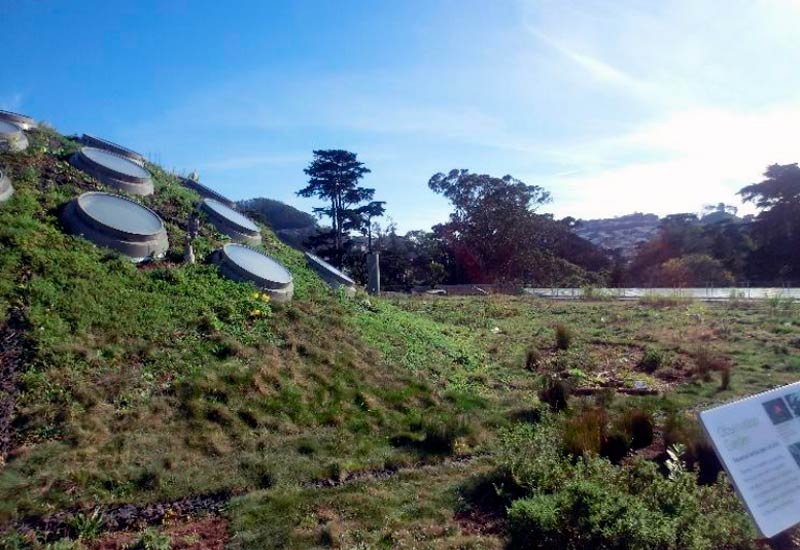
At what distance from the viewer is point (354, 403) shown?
770 centimetres

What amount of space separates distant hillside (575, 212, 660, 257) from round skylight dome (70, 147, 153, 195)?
47843 mm

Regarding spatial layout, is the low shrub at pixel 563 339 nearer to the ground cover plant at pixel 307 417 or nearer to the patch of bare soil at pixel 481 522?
the ground cover plant at pixel 307 417

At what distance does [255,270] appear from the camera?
10.4 m

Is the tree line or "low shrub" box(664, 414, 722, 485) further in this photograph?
the tree line

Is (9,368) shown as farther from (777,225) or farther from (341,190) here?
(777,225)

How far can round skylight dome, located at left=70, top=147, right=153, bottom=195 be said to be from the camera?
11.8 metres

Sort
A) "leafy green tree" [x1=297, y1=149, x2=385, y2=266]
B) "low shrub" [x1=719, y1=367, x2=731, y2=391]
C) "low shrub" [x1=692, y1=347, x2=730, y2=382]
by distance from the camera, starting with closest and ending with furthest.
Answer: "low shrub" [x1=719, y1=367, x2=731, y2=391], "low shrub" [x1=692, y1=347, x2=730, y2=382], "leafy green tree" [x1=297, y1=149, x2=385, y2=266]

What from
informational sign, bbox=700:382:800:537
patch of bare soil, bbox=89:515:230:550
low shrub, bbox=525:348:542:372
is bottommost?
patch of bare soil, bbox=89:515:230:550

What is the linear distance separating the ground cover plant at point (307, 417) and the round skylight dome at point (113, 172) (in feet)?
0.96

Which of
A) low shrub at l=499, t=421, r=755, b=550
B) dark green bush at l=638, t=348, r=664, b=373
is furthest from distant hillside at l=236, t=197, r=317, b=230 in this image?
low shrub at l=499, t=421, r=755, b=550

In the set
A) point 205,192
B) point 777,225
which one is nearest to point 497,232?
point 777,225

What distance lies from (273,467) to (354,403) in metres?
2.02

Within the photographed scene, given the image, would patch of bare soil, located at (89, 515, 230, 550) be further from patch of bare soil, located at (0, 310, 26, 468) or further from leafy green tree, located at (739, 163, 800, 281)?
leafy green tree, located at (739, 163, 800, 281)

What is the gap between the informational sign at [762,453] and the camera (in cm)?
351
